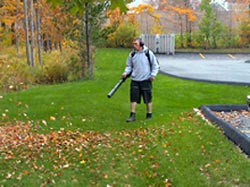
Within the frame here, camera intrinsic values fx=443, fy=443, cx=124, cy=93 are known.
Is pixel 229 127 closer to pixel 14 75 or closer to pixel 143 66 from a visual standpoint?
pixel 143 66

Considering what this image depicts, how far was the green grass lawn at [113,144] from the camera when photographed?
5125mm

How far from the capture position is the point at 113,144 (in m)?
6.68

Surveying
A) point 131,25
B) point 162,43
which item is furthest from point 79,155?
point 131,25

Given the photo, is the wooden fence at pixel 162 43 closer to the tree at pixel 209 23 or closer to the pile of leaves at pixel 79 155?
the tree at pixel 209 23

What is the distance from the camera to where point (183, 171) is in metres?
5.21

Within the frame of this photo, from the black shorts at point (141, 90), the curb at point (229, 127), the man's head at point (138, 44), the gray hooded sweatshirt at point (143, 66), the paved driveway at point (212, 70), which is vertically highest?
the man's head at point (138, 44)

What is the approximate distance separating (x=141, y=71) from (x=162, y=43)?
21.8m

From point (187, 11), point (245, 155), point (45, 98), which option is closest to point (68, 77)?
point (45, 98)

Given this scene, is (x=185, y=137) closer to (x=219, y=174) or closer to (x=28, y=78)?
(x=219, y=174)

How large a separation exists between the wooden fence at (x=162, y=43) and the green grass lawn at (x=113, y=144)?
18.5 metres


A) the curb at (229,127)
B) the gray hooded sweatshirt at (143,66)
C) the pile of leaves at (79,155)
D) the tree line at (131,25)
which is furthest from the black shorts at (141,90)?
the tree line at (131,25)

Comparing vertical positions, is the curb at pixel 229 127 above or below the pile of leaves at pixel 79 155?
above

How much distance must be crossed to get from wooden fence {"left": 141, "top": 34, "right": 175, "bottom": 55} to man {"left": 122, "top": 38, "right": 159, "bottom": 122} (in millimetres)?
21102

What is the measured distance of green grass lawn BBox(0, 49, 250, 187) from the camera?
5125mm
